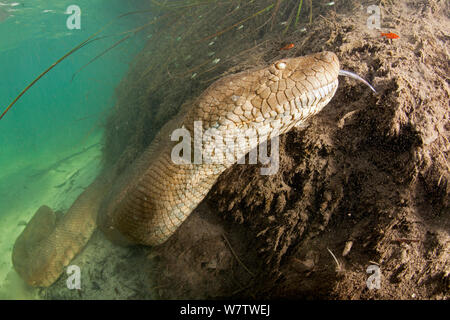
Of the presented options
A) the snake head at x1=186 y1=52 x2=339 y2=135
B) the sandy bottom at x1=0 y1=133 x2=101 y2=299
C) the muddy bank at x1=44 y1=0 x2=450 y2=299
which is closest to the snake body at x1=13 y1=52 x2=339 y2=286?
the snake head at x1=186 y1=52 x2=339 y2=135

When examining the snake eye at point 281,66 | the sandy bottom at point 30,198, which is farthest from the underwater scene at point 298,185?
the sandy bottom at point 30,198

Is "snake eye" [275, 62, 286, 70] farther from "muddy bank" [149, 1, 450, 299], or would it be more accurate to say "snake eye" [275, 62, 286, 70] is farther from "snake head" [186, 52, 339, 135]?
"muddy bank" [149, 1, 450, 299]

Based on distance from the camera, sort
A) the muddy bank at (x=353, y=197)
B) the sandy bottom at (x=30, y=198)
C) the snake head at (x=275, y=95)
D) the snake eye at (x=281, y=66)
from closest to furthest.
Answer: the muddy bank at (x=353, y=197)
the snake head at (x=275, y=95)
the snake eye at (x=281, y=66)
the sandy bottom at (x=30, y=198)

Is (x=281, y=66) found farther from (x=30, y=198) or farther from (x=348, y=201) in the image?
(x=30, y=198)

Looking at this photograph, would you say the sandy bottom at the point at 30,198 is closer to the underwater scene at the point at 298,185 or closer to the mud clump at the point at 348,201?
the underwater scene at the point at 298,185

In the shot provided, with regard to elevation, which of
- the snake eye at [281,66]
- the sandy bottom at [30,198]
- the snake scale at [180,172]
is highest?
the snake eye at [281,66]

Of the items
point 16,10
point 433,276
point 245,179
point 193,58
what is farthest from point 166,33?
point 16,10
